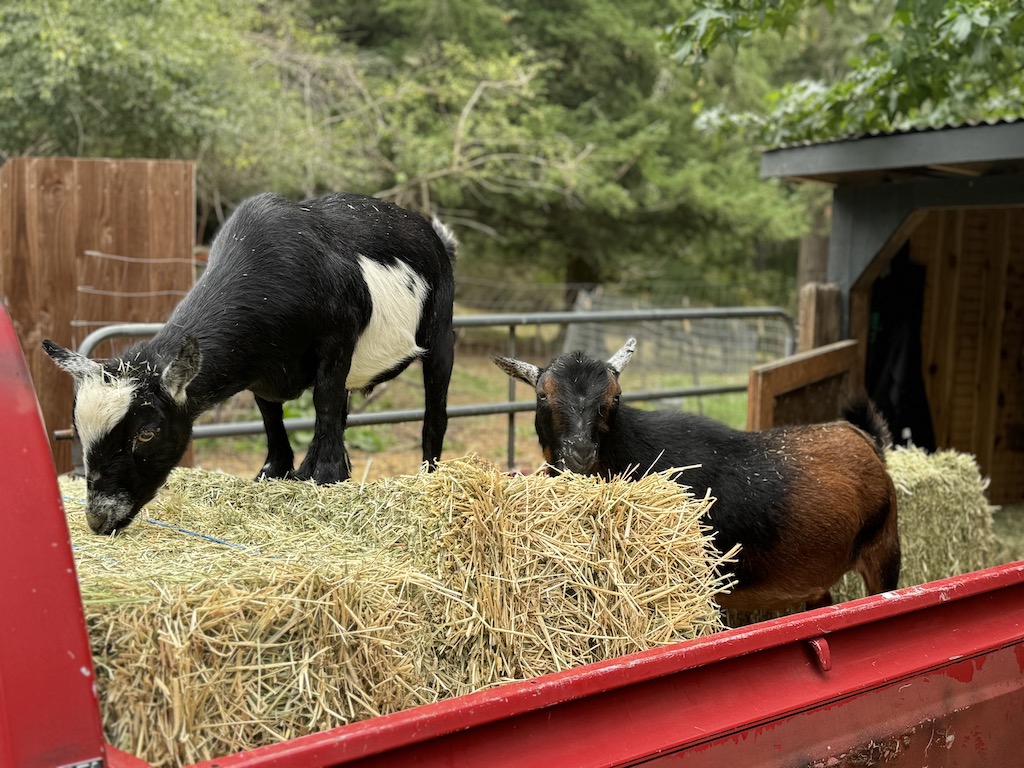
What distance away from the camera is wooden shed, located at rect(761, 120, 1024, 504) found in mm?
6174

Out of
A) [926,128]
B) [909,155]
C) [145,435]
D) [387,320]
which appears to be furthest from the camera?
[909,155]

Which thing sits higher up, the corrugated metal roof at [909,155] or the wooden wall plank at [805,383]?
the corrugated metal roof at [909,155]

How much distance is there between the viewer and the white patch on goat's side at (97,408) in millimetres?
2797

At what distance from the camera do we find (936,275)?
7.97 m

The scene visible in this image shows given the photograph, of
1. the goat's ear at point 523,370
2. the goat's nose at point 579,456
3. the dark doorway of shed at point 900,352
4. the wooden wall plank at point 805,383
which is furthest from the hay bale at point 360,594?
the dark doorway of shed at point 900,352

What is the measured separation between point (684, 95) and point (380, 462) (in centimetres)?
1050

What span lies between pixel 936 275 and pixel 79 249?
6.26 metres

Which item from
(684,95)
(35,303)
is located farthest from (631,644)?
(684,95)

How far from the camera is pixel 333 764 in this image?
71.1 inches

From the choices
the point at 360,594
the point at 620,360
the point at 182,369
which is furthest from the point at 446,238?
the point at 360,594

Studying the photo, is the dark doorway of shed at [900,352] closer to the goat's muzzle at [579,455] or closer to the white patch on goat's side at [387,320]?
the goat's muzzle at [579,455]

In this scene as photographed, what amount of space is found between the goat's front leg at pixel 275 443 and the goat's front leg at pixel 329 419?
0.89 ft

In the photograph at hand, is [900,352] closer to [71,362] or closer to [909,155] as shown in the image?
[909,155]

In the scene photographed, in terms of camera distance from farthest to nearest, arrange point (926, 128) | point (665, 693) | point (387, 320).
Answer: point (926, 128)
point (387, 320)
point (665, 693)
